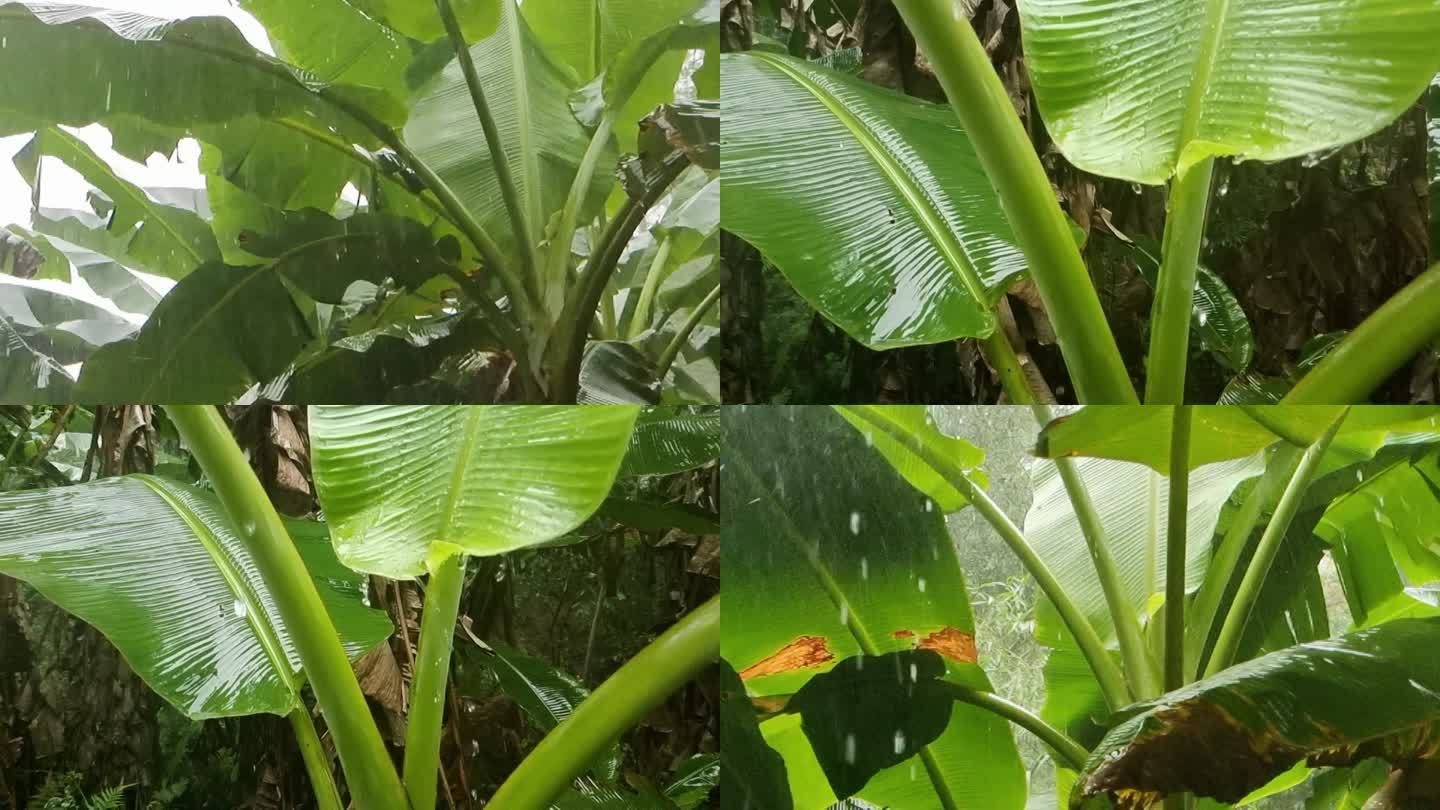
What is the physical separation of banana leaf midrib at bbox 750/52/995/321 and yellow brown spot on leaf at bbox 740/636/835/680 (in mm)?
279

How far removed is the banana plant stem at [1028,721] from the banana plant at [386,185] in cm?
29

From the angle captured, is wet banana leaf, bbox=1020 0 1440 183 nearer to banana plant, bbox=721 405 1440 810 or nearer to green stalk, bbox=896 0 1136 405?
green stalk, bbox=896 0 1136 405

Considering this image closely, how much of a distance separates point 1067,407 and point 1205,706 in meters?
0.22

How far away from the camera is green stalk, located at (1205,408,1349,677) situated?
2.38 feet

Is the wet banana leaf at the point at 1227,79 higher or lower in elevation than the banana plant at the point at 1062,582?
higher

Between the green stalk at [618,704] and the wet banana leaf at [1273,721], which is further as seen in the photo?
the green stalk at [618,704]

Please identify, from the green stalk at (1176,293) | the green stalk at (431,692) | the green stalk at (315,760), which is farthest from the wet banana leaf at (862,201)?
the green stalk at (315,760)

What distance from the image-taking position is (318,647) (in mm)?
799

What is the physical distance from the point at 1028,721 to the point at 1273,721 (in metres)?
0.17

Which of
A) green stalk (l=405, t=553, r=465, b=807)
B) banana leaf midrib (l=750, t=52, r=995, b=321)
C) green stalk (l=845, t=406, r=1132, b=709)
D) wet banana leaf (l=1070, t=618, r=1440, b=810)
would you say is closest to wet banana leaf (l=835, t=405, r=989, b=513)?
green stalk (l=845, t=406, r=1132, b=709)

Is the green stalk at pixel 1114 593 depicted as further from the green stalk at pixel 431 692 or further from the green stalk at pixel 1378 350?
the green stalk at pixel 431 692

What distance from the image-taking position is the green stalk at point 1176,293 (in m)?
0.72

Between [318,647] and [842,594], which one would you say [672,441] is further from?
[318,647]

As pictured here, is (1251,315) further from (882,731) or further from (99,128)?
(99,128)
